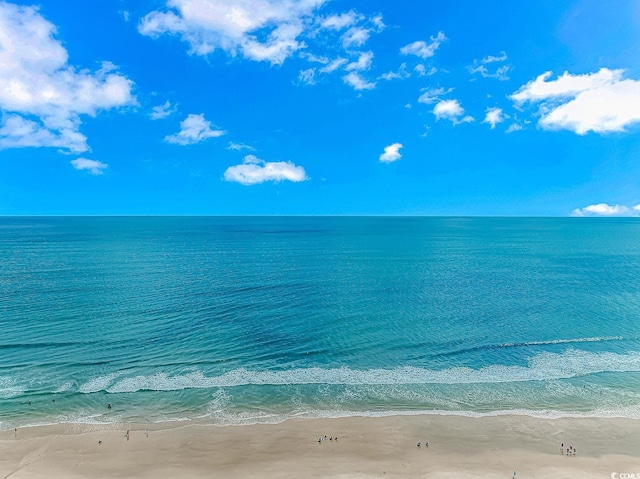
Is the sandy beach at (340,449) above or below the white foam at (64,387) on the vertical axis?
below

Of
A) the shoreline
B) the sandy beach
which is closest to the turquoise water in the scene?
the shoreline

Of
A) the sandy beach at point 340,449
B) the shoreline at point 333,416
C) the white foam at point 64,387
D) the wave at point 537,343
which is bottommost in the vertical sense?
the sandy beach at point 340,449

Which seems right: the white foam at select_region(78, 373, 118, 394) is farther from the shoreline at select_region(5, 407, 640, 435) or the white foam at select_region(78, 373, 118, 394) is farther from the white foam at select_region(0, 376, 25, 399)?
the white foam at select_region(0, 376, 25, 399)

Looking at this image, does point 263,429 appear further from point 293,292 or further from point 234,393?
point 293,292

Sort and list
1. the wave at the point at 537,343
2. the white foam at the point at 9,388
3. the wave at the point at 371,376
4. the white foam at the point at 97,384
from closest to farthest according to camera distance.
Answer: the white foam at the point at 9,388
the white foam at the point at 97,384
the wave at the point at 371,376
the wave at the point at 537,343

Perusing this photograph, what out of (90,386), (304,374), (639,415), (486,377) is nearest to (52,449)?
(90,386)

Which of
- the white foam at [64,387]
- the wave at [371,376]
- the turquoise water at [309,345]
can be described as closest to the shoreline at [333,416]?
the turquoise water at [309,345]

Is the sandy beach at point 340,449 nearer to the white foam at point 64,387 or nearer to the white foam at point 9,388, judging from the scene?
the white foam at point 64,387

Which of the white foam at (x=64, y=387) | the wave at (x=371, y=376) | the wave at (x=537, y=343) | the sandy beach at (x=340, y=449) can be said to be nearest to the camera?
the sandy beach at (x=340, y=449)
